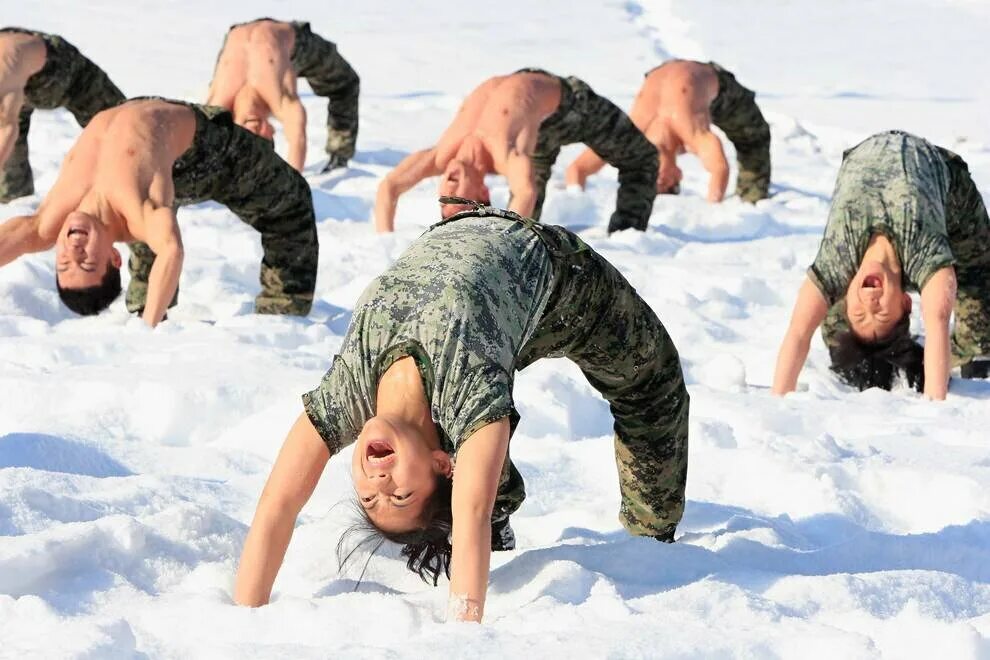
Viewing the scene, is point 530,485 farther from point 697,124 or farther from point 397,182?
point 697,124

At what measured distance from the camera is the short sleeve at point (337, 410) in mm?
3275

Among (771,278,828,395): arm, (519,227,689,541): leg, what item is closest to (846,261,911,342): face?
(771,278,828,395): arm

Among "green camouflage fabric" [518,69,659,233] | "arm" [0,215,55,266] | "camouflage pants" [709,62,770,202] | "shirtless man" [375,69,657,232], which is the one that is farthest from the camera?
"camouflage pants" [709,62,770,202]

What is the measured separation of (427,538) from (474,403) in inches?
14.2

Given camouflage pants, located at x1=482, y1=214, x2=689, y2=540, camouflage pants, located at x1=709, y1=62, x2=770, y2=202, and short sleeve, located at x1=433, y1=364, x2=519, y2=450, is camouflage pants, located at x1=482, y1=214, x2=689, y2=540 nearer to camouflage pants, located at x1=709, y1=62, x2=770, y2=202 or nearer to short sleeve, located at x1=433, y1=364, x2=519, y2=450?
short sleeve, located at x1=433, y1=364, x2=519, y2=450

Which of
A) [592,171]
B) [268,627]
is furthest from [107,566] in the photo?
[592,171]

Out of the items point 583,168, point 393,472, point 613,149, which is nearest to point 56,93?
point 613,149

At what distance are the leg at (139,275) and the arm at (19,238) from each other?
0.78 meters

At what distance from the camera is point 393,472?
3.12 meters

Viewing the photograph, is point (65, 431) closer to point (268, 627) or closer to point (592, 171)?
point (268, 627)

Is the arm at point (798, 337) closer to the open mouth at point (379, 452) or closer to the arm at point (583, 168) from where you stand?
the open mouth at point (379, 452)

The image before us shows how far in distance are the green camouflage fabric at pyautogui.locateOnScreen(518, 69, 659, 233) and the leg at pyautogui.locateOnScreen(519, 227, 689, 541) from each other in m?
4.92

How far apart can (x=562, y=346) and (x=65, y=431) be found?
5.74ft

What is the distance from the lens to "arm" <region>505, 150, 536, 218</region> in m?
8.09
